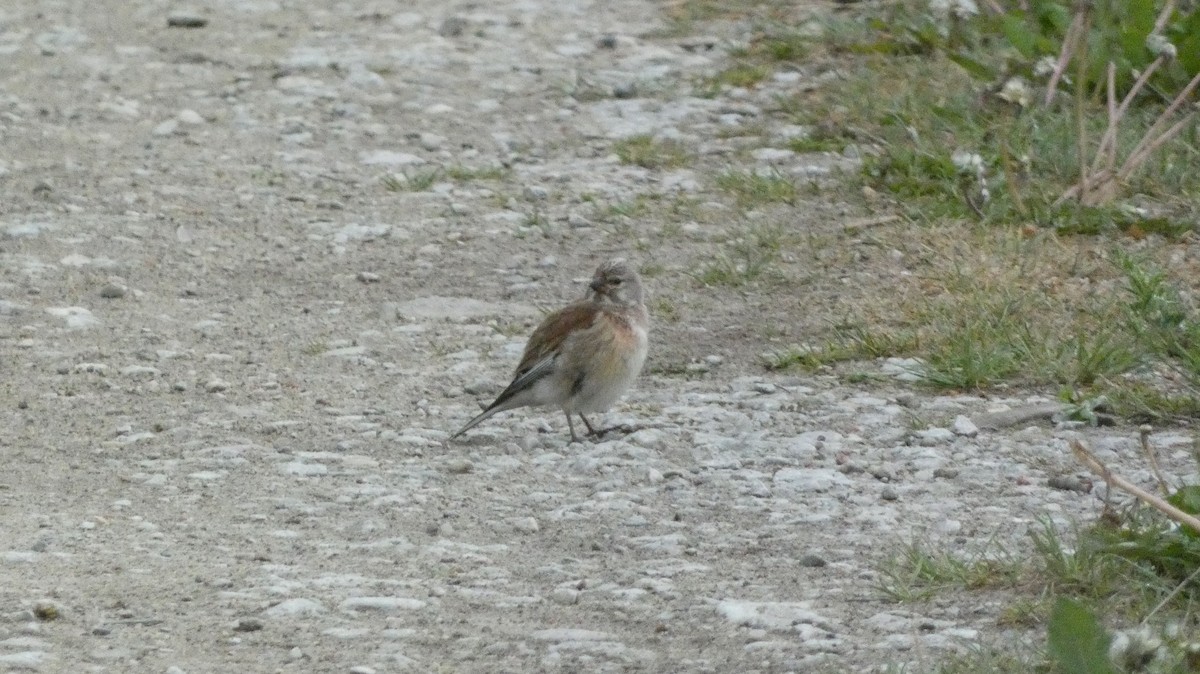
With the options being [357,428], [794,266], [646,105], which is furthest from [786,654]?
[646,105]

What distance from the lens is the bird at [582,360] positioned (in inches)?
253

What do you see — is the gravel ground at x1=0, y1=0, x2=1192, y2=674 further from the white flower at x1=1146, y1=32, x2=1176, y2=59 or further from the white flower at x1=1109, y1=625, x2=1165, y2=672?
the white flower at x1=1146, y1=32, x2=1176, y2=59

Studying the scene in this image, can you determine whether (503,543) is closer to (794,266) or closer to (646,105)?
(794,266)

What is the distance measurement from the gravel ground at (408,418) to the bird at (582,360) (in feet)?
0.51

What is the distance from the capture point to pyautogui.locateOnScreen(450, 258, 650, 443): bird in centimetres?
643

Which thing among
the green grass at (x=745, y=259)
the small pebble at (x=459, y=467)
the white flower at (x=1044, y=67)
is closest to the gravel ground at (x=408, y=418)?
the small pebble at (x=459, y=467)

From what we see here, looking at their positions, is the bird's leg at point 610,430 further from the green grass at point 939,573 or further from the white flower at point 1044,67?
the white flower at point 1044,67

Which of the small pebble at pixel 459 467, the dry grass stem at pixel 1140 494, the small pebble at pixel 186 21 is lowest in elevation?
the small pebble at pixel 186 21

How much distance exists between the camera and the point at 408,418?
6.57 metres

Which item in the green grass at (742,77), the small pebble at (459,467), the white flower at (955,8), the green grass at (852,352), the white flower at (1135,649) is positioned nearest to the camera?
the white flower at (1135,649)

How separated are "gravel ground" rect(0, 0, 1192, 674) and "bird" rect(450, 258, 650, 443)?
0.15 m

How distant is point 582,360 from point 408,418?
0.65 metres

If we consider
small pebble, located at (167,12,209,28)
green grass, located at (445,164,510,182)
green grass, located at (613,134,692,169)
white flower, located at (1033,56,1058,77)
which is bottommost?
small pebble, located at (167,12,209,28)

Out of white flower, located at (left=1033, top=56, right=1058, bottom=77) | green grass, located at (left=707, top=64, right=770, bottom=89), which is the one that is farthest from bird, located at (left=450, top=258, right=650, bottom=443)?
green grass, located at (left=707, top=64, right=770, bottom=89)
